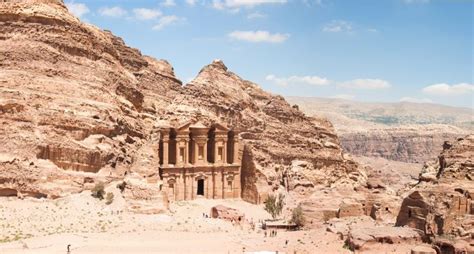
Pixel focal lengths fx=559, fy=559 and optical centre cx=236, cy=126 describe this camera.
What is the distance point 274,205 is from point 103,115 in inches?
690

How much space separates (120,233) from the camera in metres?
37.6

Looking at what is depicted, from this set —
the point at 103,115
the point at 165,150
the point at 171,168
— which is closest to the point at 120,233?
the point at 103,115

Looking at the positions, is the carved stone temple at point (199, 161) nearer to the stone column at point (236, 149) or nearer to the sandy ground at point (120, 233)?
the stone column at point (236, 149)

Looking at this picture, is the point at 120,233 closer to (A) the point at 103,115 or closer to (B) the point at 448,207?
(A) the point at 103,115

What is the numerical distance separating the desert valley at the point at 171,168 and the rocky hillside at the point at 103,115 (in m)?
0.12

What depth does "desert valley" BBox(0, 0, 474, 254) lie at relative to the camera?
1398 inches

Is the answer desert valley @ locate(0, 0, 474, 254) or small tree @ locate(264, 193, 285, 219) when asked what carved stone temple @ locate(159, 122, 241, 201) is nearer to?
desert valley @ locate(0, 0, 474, 254)

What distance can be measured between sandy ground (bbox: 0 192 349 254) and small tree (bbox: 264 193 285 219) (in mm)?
6256

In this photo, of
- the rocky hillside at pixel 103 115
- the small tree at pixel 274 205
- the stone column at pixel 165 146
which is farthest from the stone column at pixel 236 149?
the stone column at pixel 165 146

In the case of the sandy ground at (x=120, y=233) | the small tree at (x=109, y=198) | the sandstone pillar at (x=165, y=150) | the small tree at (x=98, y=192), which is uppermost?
the sandstone pillar at (x=165, y=150)

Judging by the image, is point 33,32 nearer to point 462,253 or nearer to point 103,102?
point 103,102

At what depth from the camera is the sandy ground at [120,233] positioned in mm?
33844

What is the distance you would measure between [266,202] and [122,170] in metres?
14.3

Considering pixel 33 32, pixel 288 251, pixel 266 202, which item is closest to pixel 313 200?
pixel 266 202
